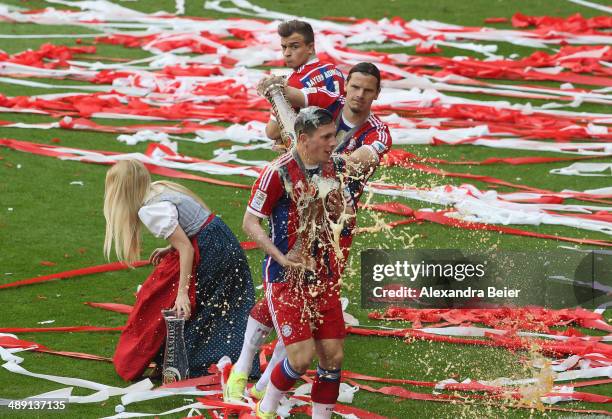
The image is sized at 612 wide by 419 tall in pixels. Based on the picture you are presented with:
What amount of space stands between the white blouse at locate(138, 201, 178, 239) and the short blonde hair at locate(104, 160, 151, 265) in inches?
3.5

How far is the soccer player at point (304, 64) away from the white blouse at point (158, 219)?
3.32ft

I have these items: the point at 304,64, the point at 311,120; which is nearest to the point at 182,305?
the point at 311,120

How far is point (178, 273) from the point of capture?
735 cm

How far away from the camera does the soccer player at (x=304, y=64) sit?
7801 mm

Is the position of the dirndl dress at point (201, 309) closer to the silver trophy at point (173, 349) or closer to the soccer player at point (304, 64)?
the silver trophy at point (173, 349)

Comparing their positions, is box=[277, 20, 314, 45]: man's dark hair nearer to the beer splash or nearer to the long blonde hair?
the long blonde hair

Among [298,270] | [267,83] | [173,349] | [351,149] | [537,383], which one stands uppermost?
[267,83]

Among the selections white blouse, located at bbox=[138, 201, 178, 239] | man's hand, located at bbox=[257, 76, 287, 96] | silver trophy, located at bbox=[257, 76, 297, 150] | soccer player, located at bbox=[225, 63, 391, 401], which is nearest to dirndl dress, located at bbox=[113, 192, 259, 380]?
white blouse, located at bbox=[138, 201, 178, 239]

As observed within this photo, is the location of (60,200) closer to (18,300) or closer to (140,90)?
(18,300)

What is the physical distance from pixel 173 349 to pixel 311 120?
6.10 ft

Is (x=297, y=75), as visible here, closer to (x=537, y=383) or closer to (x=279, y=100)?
(x=279, y=100)

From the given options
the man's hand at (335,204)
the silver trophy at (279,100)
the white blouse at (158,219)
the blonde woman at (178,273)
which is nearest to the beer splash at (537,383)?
the man's hand at (335,204)

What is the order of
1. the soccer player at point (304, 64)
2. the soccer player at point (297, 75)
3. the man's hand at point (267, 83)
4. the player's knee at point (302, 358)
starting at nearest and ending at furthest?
the player's knee at point (302, 358) < the soccer player at point (297, 75) < the man's hand at point (267, 83) < the soccer player at point (304, 64)

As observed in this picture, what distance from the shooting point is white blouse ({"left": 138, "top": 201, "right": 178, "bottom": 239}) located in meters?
7.16
